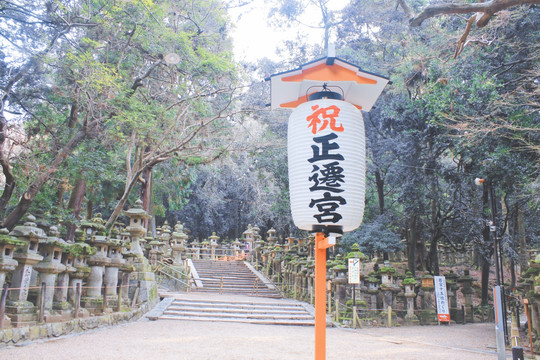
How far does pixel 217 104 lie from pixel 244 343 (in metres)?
12.1

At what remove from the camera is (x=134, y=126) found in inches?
463

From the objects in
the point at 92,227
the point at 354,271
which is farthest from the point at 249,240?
the point at 92,227

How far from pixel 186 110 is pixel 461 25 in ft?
31.3

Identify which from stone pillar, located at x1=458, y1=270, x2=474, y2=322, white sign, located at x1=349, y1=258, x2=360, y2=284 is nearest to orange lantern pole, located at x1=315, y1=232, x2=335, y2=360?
white sign, located at x1=349, y1=258, x2=360, y2=284

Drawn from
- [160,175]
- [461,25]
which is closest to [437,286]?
[461,25]

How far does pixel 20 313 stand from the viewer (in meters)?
6.89

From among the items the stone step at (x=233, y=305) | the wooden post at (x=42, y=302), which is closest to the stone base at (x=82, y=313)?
the wooden post at (x=42, y=302)

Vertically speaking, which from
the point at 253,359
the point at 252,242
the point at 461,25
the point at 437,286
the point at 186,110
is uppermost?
the point at 461,25

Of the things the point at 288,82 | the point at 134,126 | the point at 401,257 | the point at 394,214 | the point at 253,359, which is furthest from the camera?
the point at 401,257

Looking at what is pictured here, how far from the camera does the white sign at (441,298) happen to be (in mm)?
13560

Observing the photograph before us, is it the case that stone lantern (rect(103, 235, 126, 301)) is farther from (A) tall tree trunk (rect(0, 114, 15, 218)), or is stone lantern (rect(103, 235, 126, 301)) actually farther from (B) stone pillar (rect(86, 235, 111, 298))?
(A) tall tree trunk (rect(0, 114, 15, 218))

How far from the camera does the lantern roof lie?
4.73m

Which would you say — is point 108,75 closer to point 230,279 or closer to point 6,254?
point 6,254

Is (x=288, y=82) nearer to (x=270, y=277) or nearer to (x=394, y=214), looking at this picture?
(x=394, y=214)
